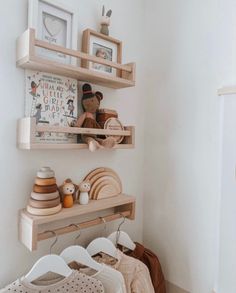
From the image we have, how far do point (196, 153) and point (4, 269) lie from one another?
2.89 feet

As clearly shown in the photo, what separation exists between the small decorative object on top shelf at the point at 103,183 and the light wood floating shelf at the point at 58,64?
40cm

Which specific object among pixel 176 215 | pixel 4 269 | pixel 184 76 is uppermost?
pixel 184 76

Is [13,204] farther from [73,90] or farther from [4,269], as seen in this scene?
[73,90]

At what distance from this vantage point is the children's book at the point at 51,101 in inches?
33.6

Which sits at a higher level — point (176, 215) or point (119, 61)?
point (119, 61)

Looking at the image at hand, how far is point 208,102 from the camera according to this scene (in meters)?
1.03

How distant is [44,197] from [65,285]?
312mm

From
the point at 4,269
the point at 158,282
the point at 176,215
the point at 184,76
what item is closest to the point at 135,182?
the point at 176,215

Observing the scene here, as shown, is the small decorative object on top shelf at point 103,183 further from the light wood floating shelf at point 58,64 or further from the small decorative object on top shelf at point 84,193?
the light wood floating shelf at point 58,64

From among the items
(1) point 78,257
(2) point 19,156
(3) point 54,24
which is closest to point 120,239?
(1) point 78,257

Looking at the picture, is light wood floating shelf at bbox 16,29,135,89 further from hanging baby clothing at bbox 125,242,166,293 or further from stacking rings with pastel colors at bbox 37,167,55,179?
hanging baby clothing at bbox 125,242,166,293

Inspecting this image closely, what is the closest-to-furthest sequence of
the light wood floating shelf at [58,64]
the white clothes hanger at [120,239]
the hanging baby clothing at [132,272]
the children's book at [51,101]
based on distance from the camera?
1. the light wood floating shelf at [58,64]
2. the children's book at [51,101]
3. the hanging baby clothing at [132,272]
4. the white clothes hanger at [120,239]

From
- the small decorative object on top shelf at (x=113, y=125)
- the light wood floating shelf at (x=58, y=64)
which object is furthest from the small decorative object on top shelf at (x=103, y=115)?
the light wood floating shelf at (x=58, y=64)

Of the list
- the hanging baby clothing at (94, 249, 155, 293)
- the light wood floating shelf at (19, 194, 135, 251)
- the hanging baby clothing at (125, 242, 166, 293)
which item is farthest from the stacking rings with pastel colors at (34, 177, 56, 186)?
the hanging baby clothing at (125, 242, 166, 293)
